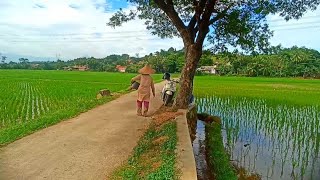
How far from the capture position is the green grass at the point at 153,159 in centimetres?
417

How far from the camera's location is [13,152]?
5.28 meters

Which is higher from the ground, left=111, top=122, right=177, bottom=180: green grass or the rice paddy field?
left=111, top=122, right=177, bottom=180: green grass

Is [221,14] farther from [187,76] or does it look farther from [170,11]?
[187,76]

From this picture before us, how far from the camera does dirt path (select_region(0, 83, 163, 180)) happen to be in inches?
172

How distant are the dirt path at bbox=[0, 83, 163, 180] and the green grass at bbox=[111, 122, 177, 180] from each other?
0.20m

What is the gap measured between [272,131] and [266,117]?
2.87 metres

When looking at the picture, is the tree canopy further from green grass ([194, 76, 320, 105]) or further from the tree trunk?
green grass ([194, 76, 320, 105])

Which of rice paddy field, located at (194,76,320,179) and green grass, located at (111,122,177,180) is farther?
rice paddy field, located at (194,76,320,179)

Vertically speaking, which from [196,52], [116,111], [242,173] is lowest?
[242,173]

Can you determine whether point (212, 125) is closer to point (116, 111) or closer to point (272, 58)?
point (116, 111)

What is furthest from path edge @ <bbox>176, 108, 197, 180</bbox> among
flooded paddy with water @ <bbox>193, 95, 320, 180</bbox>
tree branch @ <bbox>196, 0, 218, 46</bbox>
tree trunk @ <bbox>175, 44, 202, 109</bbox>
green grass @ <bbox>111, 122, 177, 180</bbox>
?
tree branch @ <bbox>196, 0, 218, 46</bbox>

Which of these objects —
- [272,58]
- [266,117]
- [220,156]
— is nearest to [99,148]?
[220,156]

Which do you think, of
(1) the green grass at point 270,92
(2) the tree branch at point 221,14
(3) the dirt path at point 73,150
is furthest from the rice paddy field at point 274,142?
(1) the green grass at point 270,92

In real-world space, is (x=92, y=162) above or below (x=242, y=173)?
above
